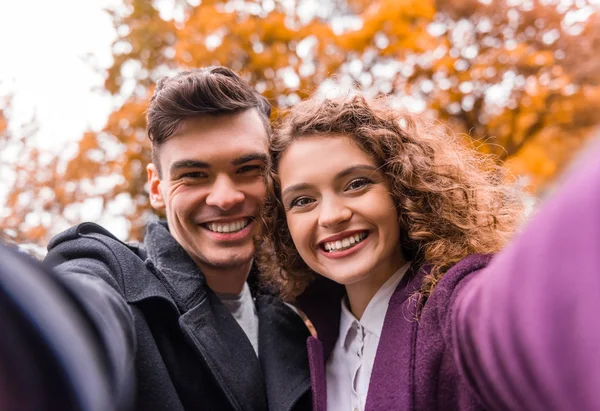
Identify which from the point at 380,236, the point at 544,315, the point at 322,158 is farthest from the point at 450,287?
the point at 544,315

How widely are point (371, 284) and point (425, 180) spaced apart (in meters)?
0.42

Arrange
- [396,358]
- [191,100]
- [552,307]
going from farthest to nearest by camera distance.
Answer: [191,100] < [396,358] < [552,307]

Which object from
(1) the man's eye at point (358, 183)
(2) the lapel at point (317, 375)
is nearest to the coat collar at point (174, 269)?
(2) the lapel at point (317, 375)

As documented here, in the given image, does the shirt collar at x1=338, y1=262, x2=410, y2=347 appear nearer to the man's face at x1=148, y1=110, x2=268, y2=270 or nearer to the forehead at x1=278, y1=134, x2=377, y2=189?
the forehead at x1=278, y1=134, x2=377, y2=189

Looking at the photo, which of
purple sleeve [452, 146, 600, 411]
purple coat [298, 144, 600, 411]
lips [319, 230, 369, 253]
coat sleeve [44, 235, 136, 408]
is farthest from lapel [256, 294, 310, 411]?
purple sleeve [452, 146, 600, 411]

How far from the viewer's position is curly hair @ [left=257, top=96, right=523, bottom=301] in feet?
6.22

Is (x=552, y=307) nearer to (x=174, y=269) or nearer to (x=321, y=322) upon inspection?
(x=321, y=322)

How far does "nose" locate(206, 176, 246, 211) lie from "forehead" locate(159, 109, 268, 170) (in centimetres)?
9

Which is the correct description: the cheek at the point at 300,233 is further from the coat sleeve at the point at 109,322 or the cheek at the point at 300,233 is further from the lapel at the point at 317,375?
the coat sleeve at the point at 109,322

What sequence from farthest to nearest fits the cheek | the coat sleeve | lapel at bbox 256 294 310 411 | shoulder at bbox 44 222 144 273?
lapel at bbox 256 294 310 411 < the cheek < shoulder at bbox 44 222 144 273 < the coat sleeve

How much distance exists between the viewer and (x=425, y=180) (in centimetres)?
198

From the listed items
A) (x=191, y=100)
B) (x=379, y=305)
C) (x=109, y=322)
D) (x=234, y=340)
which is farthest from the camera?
(x=191, y=100)

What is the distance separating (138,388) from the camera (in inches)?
67.7

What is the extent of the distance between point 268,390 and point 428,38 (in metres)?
8.74
